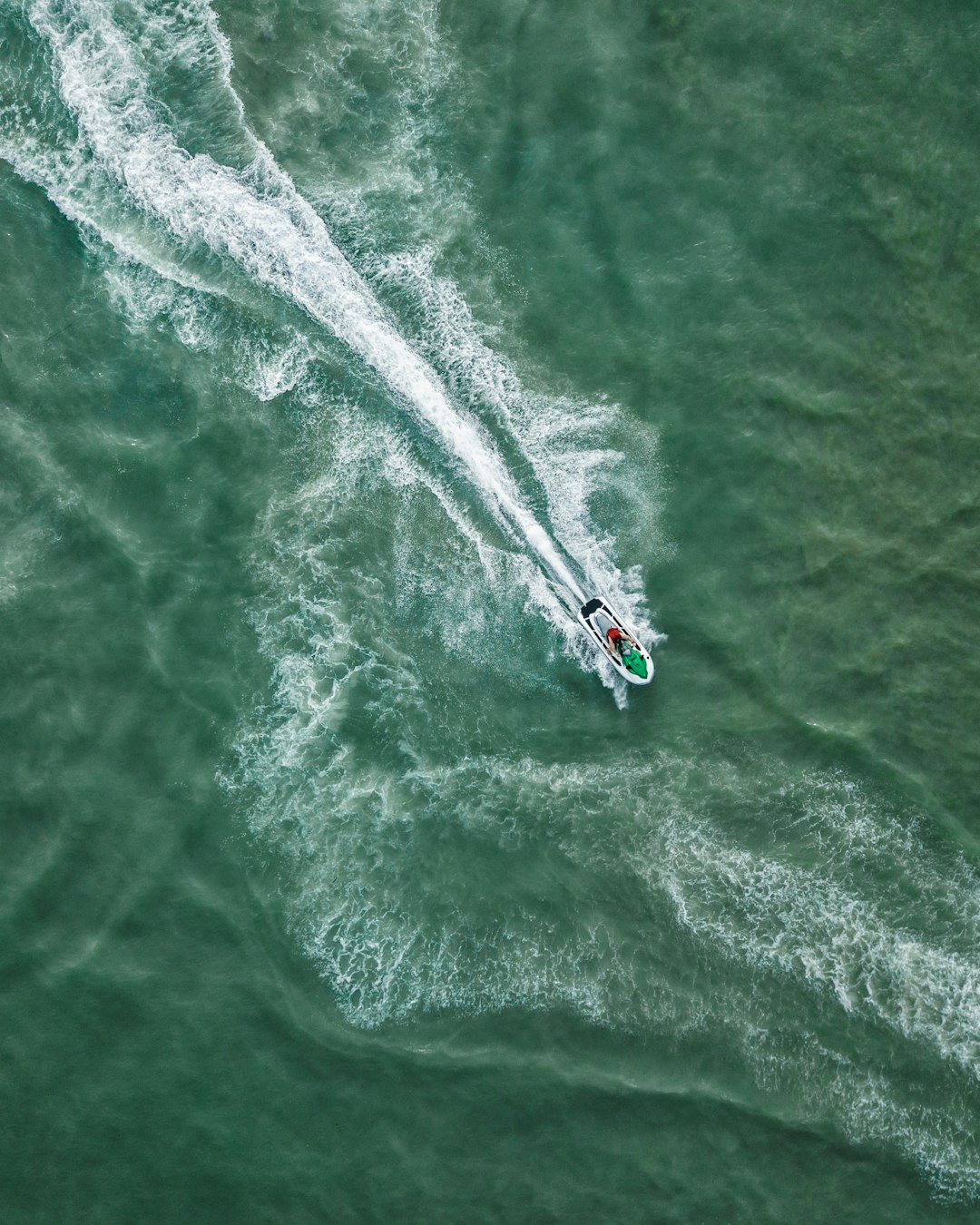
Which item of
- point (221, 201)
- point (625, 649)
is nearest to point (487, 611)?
point (625, 649)

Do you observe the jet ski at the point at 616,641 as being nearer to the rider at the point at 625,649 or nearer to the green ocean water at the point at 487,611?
the rider at the point at 625,649

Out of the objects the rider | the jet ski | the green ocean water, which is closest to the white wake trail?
the green ocean water

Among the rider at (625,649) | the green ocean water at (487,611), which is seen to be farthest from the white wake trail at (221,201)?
the rider at (625,649)

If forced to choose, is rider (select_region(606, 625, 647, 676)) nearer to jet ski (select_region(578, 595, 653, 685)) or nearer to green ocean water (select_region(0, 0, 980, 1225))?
jet ski (select_region(578, 595, 653, 685))

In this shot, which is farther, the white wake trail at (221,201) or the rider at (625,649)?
the white wake trail at (221,201)

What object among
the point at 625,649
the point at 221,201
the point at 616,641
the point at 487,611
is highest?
the point at 221,201

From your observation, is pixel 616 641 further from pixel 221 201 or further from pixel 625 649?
pixel 221 201
